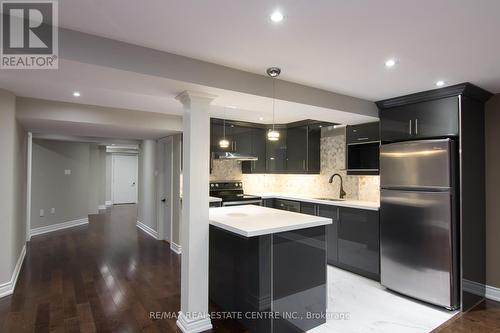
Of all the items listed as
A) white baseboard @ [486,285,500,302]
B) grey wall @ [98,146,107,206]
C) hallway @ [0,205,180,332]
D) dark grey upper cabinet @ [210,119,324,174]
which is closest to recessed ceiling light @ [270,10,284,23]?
hallway @ [0,205,180,332]

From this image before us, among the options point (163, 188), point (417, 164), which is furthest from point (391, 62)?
point (163, 188)

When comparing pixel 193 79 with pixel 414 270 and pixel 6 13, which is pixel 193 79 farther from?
pixel 414 270

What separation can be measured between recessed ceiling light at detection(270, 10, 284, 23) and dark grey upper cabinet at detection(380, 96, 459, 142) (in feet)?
8.09

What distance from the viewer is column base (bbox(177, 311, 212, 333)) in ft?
8.52

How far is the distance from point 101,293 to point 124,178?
8774 millimetres

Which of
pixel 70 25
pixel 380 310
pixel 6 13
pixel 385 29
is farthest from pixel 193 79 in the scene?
pixel 380 310

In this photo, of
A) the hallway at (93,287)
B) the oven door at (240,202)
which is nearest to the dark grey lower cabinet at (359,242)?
the oven door at (240,202)

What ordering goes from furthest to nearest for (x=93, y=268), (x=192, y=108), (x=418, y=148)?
(x=93, y=268), (x=418, y=148), (x=192, y=108)

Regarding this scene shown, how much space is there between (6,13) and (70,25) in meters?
0.35

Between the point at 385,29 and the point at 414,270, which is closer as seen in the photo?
the point at 385,29

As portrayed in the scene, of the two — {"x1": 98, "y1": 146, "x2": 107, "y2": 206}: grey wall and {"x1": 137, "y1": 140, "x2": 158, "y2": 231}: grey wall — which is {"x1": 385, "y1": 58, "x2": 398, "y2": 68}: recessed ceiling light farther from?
{"x1": 98, "y1": 146, "x2": 107, "y2": 206}: grey wall

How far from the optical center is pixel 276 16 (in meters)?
1.72

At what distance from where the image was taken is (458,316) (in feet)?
9.70

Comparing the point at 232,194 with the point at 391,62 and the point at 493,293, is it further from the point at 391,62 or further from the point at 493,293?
the point at 493,293
